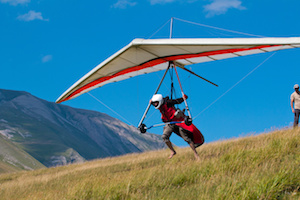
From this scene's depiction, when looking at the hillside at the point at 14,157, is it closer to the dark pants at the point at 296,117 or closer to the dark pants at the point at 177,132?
the dark pants at the point at 296,117

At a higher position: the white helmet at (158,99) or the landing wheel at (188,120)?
the white helmet at (158,99)

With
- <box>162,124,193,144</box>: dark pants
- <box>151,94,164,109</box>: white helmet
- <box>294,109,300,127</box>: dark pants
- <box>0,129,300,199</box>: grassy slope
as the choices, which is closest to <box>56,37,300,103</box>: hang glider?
<box>151,94,164,109</box>: white helmet

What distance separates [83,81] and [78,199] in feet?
20.5

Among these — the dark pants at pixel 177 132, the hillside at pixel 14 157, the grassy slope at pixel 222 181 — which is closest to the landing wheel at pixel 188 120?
the dark pants at pixel 177 132

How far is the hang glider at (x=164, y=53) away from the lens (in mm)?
7859

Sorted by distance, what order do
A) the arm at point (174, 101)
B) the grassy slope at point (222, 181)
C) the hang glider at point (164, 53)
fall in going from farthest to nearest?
the arm at point (174, 101)
the hang glider at point (164, 53)
the grassy slope at point (222, 181)

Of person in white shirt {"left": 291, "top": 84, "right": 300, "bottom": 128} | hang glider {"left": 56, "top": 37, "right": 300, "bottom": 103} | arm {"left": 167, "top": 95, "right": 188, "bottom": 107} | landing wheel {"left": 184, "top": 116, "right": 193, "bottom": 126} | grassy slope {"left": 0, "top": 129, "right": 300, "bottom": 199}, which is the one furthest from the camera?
person in white shirt {"left": 291, "top": 84, "right": 300, "bottom": 128}

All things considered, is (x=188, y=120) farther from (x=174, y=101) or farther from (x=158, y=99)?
(x=158, y=99)

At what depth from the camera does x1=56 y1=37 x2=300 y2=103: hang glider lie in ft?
25.8

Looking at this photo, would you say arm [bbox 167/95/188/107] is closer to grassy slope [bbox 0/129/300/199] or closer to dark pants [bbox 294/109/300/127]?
grassy slope [bbox 0/129/300/199]

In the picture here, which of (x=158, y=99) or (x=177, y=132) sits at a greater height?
(x=158, y=99)

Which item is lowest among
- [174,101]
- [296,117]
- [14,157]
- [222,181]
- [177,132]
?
[14,157]

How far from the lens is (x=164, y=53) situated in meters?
9.79

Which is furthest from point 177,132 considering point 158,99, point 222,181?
point 222,181
